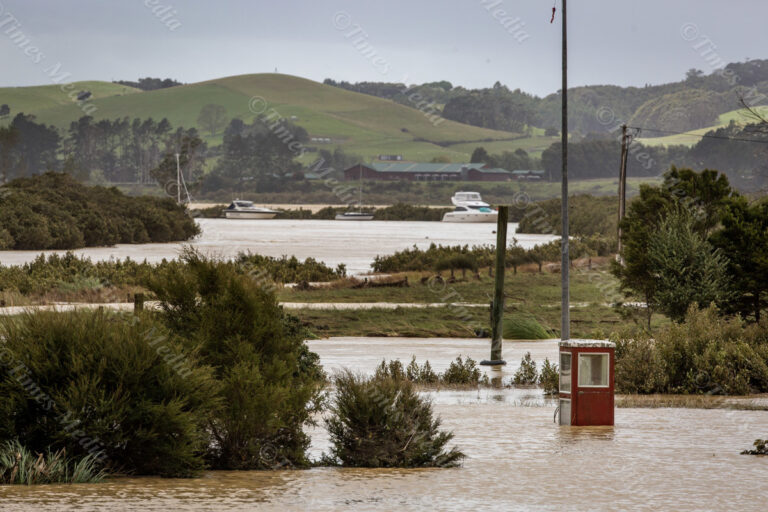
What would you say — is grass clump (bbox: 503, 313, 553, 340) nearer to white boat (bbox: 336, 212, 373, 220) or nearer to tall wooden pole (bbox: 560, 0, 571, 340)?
tall wooden pole (bbox: 560, 0, 571, 340)

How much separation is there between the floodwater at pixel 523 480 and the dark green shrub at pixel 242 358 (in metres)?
0.39

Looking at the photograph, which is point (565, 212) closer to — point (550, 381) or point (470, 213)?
point (550, 381)

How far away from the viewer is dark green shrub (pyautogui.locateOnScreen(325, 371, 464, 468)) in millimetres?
11516

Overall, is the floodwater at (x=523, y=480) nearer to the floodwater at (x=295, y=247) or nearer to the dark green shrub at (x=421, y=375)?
the dark green shrub at (x=421, y=375)

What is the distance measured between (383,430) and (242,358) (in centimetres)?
171

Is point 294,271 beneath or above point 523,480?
above

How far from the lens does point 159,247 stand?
85938 mm

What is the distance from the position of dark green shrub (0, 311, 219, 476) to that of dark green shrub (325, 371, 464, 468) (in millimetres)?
1540

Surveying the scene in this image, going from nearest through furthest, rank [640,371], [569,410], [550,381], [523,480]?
[523,480]
[569,410]
[640,371]
[550,381]

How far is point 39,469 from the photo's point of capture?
1009cm

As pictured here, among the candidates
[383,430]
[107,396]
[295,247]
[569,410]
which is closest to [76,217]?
[295,247]


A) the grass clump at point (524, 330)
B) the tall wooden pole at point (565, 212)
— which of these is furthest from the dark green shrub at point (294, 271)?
the tall wooden pole at point (565, 212)

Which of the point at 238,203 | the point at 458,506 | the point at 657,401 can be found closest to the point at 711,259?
the point at 657,401

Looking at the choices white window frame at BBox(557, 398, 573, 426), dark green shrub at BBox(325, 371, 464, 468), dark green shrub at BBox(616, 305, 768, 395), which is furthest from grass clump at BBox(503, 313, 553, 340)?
dark green shrub at BBox(325, 371, 464, 468)
